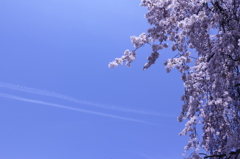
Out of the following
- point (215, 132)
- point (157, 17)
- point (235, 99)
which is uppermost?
point (157, 17)

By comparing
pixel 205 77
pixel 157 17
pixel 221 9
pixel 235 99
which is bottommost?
pixel 235 99

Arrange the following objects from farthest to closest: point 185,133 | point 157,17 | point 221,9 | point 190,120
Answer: point 185,133
point 190,120
point 157,17
point 221,9

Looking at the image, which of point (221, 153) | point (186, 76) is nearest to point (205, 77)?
point (186, 76)

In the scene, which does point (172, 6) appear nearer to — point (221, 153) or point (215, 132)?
point (215, 132)

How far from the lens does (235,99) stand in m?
5.69

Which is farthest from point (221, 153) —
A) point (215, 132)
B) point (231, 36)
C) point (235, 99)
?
point (231, 36)

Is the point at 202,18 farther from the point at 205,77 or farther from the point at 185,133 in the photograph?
the point at 185,133

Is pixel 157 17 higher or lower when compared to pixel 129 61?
A: higher

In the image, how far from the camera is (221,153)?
632 centimetres

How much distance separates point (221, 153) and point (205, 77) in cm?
237

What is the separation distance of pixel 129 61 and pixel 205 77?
1851 mm

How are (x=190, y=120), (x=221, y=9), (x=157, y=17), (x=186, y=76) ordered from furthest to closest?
(x=190, y=120), (x=157, y=17), (x=186, y=76), (x=221, y=9)

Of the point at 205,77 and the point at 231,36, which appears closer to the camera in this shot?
the point at 231,36

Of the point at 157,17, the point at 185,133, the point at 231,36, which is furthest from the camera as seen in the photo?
the point at 185,133
